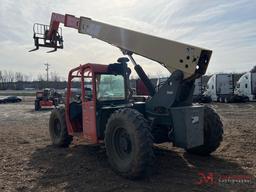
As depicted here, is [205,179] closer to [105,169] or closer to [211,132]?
[211,132]

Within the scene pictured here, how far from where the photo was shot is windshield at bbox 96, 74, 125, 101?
8188 mm

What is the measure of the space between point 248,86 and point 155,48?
32127mm

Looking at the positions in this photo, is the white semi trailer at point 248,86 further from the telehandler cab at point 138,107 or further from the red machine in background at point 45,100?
the telehandler cab at point 138,107

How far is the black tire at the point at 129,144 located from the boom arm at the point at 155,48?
1259mm

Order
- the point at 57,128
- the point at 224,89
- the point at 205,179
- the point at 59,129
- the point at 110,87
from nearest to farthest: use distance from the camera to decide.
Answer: the point at 205,179, the point at 110,87, the point at 59,129, the point at 57,128, the point at 224,89

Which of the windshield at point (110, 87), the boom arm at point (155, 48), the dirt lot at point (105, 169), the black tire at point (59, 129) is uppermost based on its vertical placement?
the boom arm at point (155, 48)

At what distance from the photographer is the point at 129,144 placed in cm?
668

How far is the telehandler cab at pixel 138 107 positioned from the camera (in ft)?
20.7

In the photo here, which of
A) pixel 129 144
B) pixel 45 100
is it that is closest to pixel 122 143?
pixel 129 144

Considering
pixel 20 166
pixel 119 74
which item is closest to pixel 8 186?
pixel 20 166

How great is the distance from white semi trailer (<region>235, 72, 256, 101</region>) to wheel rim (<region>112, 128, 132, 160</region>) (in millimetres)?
31887

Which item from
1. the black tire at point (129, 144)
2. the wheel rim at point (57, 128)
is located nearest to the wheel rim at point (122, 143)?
the black tire at point (129, 144)

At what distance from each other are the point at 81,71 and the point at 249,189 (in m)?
4.82

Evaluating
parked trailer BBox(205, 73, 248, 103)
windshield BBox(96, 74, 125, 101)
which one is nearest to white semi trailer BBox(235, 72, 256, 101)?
parked trailer BBox(205, 73, 248, 103)
